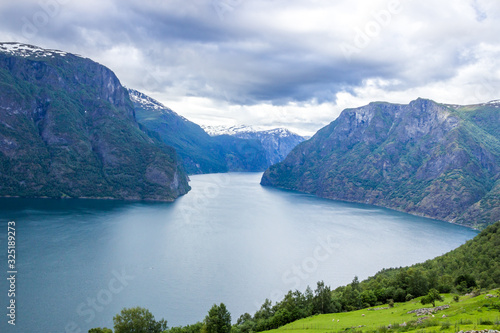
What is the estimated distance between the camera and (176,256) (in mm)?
111938

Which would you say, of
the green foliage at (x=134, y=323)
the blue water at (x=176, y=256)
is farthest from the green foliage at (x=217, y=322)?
the blue water at (x=176, y=256)

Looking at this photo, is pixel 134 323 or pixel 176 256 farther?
pixel 176 256

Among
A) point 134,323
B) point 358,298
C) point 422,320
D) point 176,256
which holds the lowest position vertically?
point 176,256

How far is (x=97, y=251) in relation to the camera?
111m

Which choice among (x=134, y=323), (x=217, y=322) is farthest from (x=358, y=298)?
(x=134, y=323)

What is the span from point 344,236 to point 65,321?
117 meters

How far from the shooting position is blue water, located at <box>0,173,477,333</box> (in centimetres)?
7494

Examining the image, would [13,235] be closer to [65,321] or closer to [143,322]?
[65,321]

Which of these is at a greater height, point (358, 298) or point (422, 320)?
point (422, 320)

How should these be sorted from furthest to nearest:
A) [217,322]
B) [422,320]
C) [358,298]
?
[358,298]
[217,322]
[422,320]

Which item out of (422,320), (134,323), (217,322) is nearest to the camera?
(422,320)

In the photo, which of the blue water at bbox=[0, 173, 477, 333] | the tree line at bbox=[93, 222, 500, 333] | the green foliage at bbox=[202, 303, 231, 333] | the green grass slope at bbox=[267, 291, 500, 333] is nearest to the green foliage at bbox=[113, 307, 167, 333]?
the tree line at bbox=[93, 222, 500, 333]

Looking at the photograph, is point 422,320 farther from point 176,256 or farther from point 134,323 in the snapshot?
point 176,256

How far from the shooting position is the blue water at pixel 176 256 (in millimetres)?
74938
